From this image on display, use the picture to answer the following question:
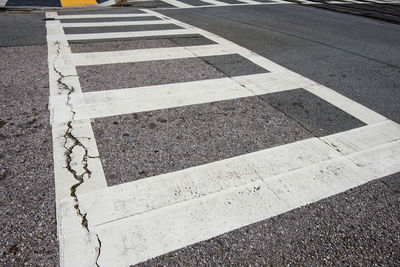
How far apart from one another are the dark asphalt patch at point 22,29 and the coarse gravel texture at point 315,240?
5.63 meters

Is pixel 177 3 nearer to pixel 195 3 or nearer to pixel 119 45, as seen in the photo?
pixel 195 3

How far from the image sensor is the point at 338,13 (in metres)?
12.1

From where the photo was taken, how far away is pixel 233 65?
5445mm

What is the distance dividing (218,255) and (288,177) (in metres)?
1.14

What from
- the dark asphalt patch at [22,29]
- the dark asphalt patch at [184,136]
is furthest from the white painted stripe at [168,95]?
the dark asphalt patch at [22,29]

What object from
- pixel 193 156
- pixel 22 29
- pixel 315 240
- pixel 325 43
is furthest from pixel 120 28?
pixel 315 240

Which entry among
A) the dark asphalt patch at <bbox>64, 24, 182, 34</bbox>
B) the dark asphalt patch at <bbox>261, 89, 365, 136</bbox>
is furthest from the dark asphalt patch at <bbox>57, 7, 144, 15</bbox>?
the dark asphalt patch at <bbox>261, 89, 365, 136</bbox>

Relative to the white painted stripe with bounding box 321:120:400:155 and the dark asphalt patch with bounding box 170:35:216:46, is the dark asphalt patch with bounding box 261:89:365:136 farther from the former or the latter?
the dark asphalt patch with bounding box 170:35:216:46

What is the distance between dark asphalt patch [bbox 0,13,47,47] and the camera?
6.00 metres

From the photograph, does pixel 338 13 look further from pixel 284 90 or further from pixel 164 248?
pixel 164 248

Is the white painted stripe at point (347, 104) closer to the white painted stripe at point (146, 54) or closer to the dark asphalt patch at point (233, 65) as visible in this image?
the dark asphalt patch at point (233, 65)

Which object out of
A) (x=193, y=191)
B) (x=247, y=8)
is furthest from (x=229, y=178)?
(x=247, y=8)

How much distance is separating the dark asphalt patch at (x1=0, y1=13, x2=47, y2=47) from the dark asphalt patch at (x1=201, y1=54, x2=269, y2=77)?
11.3ft

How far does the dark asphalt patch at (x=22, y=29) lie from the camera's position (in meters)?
6.00
